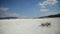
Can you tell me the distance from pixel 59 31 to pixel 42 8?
43 cm

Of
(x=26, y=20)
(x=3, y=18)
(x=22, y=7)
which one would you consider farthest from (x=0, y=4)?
(x=26, y=20)

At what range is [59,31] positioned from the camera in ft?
5.11

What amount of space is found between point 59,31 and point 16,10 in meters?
0.72

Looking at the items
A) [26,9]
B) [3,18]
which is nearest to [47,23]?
[26,9]

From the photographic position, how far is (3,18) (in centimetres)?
151

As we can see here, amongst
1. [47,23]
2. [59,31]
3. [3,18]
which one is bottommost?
[59,31]

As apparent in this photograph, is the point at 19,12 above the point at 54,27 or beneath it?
above

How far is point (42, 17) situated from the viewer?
154 cm

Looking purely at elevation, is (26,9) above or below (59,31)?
above

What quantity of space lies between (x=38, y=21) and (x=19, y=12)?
312mm

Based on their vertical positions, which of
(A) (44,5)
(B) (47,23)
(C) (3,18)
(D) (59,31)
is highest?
(A) (44,5)

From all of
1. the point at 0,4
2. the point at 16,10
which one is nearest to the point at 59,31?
the point at 16,10

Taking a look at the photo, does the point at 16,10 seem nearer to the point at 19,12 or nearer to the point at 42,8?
the point at 19,12

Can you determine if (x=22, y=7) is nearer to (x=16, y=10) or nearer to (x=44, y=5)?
(x=16, y=10)
